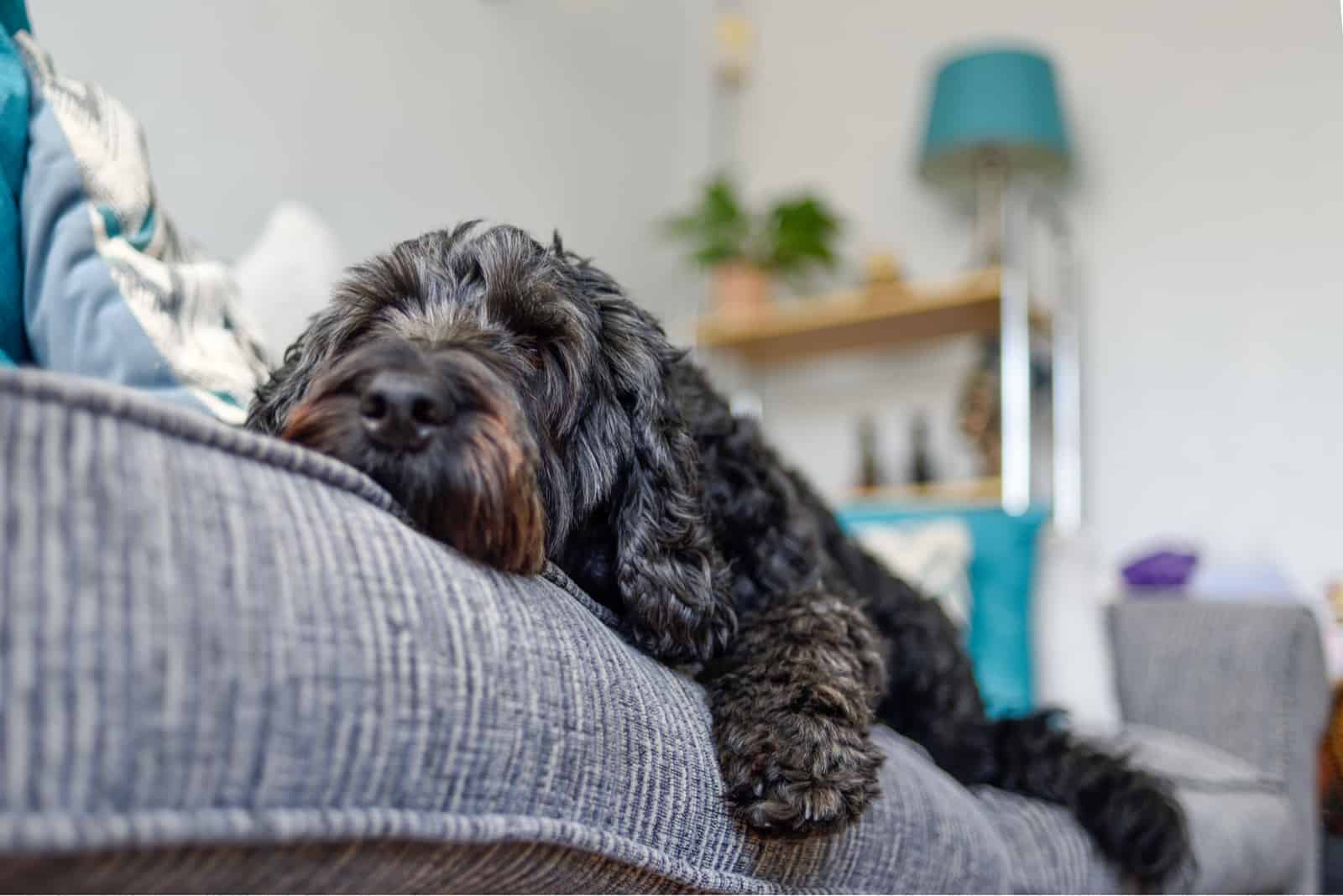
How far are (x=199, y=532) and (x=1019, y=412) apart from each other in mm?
3538

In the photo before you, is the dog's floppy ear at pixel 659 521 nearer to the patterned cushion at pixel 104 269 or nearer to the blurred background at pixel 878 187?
the patterned cushion at pixel 104 269

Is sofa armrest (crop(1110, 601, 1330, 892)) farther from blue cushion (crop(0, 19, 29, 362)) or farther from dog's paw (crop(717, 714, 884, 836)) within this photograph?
blue cushion (crop(0, 19, 29, 362))

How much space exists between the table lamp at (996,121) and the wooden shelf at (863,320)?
0.23 meters

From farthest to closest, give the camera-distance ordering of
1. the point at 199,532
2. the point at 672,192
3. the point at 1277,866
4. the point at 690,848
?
the point at 672,192 < the point at 1277,866 < the point at 690,848 < the point at 199,532

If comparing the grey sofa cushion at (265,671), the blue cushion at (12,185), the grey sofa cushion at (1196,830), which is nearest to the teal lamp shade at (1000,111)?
the grey sofa cushion at (1196,830)

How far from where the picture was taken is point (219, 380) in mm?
1581

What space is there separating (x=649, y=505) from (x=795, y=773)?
38 cm

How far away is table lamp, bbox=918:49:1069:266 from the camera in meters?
3.82

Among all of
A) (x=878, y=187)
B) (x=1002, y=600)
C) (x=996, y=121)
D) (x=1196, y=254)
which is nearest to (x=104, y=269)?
(x=1002, y=600)

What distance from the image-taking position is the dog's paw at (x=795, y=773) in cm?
106

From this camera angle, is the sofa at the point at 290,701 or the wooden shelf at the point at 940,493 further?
the wooden shelf at the point at 940,493

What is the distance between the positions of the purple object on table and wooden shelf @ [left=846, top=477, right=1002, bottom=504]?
0.65m

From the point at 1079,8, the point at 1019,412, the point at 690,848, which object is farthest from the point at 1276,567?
the point at 690,848

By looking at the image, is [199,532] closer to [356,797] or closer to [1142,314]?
[356,797]
